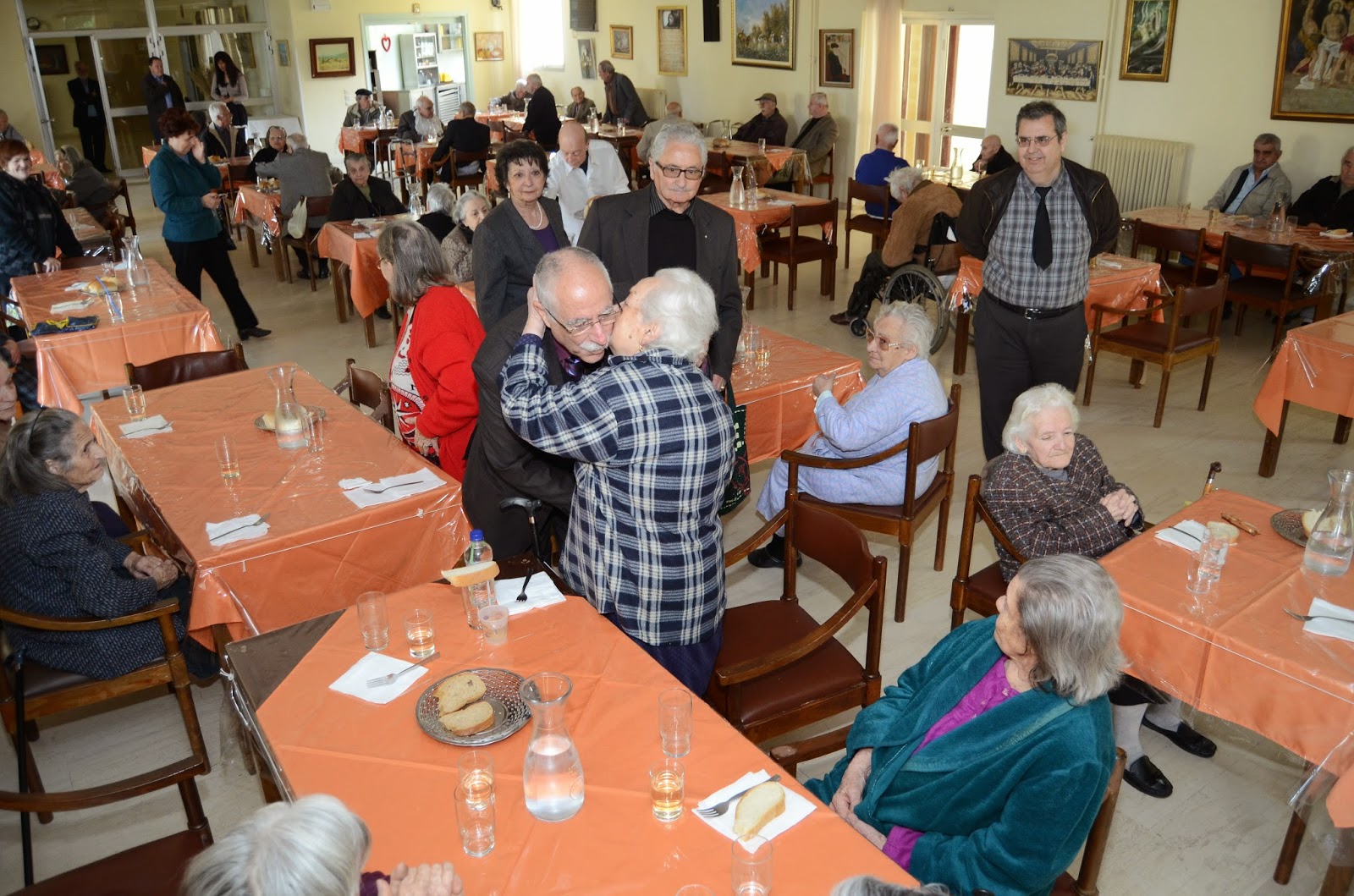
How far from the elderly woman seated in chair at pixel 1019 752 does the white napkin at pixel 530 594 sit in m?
0.92

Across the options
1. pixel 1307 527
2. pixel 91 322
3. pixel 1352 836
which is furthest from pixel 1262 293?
pixel 91 322

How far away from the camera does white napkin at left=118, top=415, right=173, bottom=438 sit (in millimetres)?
3742

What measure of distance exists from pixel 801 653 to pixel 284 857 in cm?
148

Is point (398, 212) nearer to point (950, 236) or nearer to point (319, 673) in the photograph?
point (950, 236)

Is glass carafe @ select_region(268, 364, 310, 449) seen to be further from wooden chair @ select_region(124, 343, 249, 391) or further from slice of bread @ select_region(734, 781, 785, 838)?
slice of bread @ select_region(734, 781, 785, 838)

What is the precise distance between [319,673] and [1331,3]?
8.36 m

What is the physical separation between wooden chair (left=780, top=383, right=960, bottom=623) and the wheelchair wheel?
2.89 meters

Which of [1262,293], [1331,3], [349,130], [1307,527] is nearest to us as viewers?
[1307,527]

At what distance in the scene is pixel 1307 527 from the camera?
2.94 m

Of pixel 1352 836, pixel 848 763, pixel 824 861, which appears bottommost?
pixel 1352 836

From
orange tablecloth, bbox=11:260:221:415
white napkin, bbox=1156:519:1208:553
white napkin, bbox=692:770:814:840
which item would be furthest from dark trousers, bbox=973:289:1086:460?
orange tablecloth, bbox=11:260:221:415

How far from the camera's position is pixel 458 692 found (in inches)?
86.0

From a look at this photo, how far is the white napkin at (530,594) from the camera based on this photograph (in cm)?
260

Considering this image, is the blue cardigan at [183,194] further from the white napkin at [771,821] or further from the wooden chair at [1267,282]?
the wooden chair at [1267,282]
